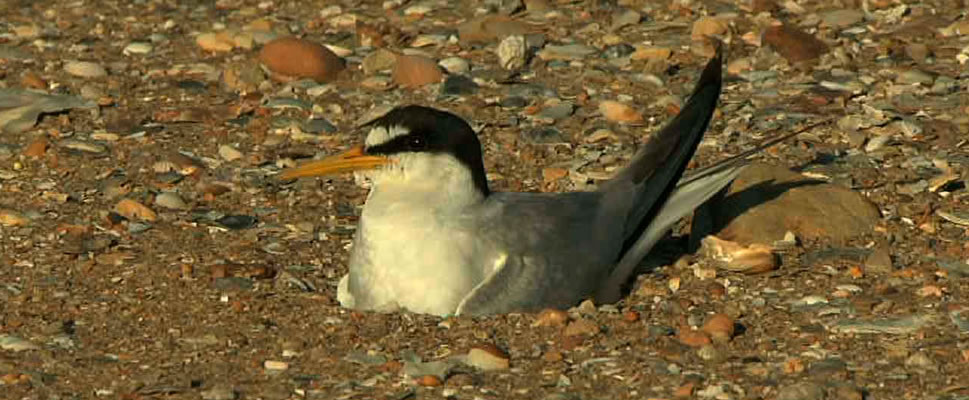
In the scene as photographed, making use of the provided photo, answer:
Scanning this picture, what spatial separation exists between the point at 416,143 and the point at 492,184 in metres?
1.65

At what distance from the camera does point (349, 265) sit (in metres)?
6.65

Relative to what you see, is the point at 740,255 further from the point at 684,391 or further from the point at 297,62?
the point at 297,62

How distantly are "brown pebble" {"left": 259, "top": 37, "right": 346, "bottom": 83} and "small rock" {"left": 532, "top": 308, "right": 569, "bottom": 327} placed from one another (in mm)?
3152

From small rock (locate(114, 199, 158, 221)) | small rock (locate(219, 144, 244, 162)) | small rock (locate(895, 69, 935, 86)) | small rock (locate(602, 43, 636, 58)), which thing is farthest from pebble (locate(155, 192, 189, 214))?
small rock (locate(895, 69, 935, 86))

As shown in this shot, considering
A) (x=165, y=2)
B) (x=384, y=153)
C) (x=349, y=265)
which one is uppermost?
(x=384, y=153)

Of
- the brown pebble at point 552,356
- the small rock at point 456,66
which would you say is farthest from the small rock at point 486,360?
the small rock at point 456,66

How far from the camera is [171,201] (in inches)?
304

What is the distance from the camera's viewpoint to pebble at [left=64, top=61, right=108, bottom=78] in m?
9.36

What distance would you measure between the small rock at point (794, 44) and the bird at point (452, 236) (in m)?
2.91

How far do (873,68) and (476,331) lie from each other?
369cm

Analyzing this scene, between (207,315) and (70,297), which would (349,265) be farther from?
(70,297)

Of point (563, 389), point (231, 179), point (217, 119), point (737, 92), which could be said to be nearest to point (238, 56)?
point (217, 119)

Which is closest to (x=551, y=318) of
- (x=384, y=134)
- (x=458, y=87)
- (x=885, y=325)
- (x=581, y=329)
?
(x=581, y=329)

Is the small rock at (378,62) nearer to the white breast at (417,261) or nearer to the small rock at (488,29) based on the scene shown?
the small rock at (488,29)
